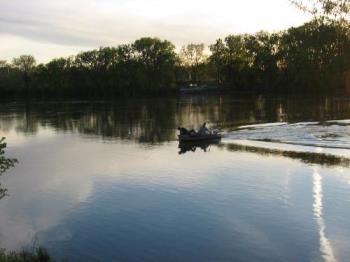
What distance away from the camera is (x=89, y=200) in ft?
92.1

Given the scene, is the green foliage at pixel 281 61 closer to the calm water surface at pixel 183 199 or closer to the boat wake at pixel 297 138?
the boat wake at pixel 297 138

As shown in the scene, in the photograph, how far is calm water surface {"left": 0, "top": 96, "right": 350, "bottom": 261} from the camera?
2014 centimetres

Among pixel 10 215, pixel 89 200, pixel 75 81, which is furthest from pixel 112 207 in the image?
pixel 75 81

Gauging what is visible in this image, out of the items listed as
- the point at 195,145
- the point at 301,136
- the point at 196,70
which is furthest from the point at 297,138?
the point at 196,70

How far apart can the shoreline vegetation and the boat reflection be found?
276 feet

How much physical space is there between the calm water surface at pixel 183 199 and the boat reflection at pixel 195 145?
0.91 feet

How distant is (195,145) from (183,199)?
22084mm

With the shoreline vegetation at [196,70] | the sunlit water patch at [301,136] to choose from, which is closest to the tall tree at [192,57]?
the shoreline vegetation at [196,70]

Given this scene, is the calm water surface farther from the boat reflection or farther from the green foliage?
the green foliage

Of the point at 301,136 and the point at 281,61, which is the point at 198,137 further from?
the point at 281,61

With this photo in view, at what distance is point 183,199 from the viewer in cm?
2717

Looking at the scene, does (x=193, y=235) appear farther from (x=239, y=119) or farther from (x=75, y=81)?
(x=75, y=81)

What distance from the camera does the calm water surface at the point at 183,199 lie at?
20141 mm

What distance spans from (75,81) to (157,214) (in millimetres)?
167324
